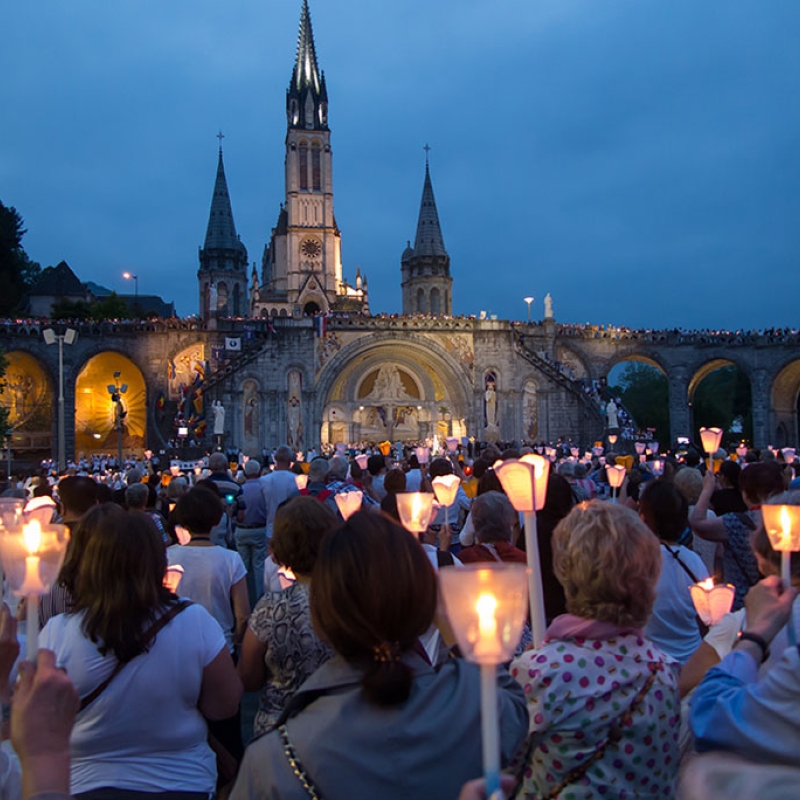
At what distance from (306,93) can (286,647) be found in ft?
220

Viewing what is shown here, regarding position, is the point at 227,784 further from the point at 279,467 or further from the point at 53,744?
the point at 279,467

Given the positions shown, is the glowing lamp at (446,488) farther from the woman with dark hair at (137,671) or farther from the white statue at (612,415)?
the white statue at (612,415)

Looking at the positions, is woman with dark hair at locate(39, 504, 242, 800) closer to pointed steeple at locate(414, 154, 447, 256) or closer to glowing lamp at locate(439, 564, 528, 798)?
glowing lamp at locate(439, 564, 528, 798)

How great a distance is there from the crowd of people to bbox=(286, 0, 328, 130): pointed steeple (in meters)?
65.2

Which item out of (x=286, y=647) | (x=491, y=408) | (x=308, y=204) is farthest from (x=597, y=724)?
(x=308, y=204)

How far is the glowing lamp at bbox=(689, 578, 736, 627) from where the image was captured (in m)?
4.14

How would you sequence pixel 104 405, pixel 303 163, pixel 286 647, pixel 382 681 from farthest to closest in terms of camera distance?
pixel 303 163 < pixel 104 405 < pixel 286 647 < pixel 382 681

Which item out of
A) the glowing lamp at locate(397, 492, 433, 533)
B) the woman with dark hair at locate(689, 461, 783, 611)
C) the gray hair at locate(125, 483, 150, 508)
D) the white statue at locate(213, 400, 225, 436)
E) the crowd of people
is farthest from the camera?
the white statue at locate(213, 400, 225, 436)

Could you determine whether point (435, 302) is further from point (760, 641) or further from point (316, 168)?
point (760, 641)

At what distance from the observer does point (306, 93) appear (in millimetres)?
65188

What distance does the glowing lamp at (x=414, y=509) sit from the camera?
525 centimetres

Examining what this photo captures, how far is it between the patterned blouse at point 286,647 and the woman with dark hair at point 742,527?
11.8 feet

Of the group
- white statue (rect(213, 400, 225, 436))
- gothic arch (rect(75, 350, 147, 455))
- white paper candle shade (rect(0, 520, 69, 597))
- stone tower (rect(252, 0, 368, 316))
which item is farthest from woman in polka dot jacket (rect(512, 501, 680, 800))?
stone tower (rect(252, 0, 368, 316))

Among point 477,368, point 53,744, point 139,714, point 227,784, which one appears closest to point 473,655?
point 53,744
